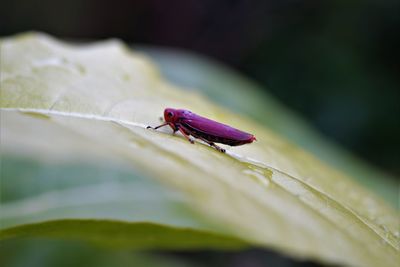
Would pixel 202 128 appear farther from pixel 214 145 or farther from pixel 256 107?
pixel 256 107

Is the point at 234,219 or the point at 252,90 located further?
the point at 252,90

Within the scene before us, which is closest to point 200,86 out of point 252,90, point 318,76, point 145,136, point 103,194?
point 252,90

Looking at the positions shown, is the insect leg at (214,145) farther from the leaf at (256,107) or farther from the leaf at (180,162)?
the leaf at (256,107)

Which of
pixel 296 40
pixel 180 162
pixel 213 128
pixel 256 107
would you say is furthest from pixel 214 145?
pixel 296 40

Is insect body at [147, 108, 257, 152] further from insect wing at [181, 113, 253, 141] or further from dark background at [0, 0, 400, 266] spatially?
dark background at [0, 0, 400, 266]

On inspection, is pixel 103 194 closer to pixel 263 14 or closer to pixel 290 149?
pixel 290 149

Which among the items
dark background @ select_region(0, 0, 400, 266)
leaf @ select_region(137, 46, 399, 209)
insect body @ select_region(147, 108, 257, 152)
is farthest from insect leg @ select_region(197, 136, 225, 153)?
dark background @ select_region(0, 0, 400, 266)

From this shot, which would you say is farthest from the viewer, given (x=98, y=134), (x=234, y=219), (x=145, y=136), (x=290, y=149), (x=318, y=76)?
(x=318, y=76)
